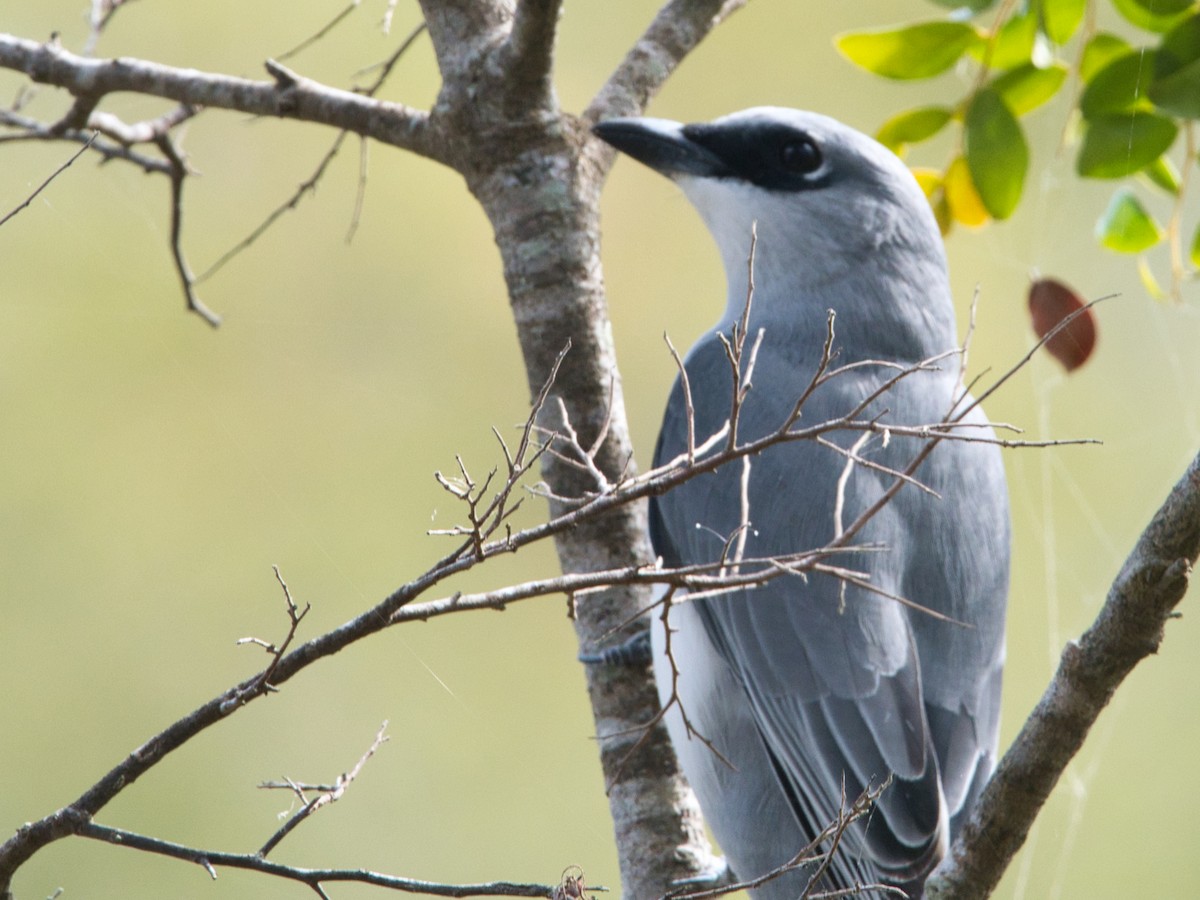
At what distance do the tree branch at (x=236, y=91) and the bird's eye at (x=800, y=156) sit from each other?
2.11 ft

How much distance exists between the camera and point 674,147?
2.05 meters

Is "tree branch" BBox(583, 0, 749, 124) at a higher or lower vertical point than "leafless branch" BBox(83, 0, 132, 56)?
lower

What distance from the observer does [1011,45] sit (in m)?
1.99

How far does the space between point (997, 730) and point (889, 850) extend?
0.44 m

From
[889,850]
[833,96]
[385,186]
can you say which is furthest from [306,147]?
[889,850]

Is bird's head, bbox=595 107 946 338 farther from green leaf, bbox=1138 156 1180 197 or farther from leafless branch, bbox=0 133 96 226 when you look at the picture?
leafless branch, bbox=0 133 96 226

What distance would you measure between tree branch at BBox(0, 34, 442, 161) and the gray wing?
0.69 m

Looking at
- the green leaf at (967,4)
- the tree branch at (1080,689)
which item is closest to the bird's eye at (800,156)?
the green leaf at (967,4)

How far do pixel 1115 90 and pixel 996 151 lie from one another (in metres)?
0.19

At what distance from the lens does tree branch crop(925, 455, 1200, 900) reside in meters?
1.03

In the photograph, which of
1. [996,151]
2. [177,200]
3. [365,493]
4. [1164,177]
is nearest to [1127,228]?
[1164,177]

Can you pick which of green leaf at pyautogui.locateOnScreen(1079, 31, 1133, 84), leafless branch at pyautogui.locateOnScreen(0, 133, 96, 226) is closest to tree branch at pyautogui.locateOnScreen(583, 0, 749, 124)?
Result: green leaf at pyautogui.locateOnScreen(1079, 31, 1133, 84)

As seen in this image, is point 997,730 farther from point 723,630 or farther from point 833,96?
point 833,96

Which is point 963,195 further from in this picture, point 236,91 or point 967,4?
point 236,91
